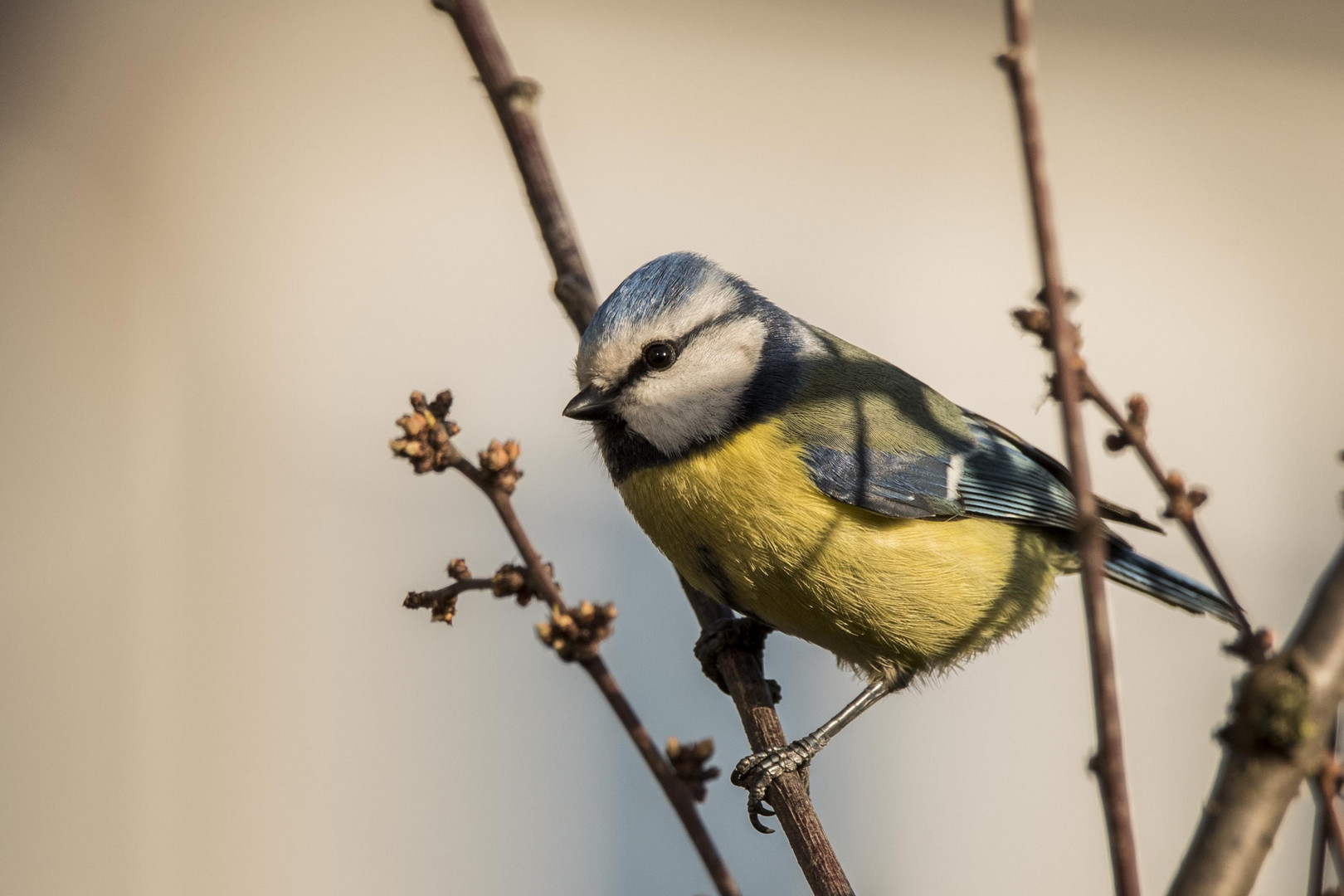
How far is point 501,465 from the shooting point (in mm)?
1277

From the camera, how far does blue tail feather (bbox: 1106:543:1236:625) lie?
7.00 feet

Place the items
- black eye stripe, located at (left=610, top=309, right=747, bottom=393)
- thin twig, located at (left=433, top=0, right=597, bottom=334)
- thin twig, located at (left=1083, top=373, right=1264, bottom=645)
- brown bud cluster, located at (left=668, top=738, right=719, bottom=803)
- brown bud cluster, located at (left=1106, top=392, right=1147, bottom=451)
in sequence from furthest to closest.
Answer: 1. black eye stripe, located at (left=610, top=309, right=747, bottom=393)
2. thin twig, located at (left=433, top=0, right=597, bottom=334)
3. brown bud cluster, located at (left=668, top=738, right=719, bottom=803)
4. brown bud cluster, located at (left=1106, top=392, right=1147, bottom=451)
5. thin twig, located at (left=1083, top=373, right=1264, bottom=645)

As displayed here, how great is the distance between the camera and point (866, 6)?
4.40 metres

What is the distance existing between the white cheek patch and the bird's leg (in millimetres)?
470

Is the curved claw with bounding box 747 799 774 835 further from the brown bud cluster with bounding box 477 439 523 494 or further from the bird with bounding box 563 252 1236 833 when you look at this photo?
the brown bud cluster with bounding box 477 439 523 494

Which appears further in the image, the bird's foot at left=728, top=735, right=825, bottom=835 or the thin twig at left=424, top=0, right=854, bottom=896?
the bird's foot at left=728, top=735, right=825, bottom=835

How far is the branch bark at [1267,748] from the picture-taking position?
0.53 metres

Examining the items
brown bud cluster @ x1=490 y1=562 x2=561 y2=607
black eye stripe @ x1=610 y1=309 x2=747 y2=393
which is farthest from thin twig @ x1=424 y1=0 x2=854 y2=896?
brown bud cluster @ x1=490 y1=562 x2=561 y2=607

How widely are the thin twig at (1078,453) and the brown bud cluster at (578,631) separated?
2.43 ft

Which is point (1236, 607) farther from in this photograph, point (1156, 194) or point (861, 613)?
point (1156, 194)

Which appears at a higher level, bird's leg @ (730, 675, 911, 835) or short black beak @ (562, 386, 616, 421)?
short black beak @ (562, 386, 616, 421)

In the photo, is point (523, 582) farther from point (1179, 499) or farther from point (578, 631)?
point (1179, 499)

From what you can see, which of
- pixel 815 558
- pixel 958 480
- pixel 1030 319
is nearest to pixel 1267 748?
pixel 1030 319

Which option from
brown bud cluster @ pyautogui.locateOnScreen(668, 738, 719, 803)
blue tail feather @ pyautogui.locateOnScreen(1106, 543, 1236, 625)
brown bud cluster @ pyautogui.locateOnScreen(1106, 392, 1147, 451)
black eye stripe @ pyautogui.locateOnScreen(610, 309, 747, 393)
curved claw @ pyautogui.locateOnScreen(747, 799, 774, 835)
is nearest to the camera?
brown bud cluster @ pyautogui.locateOnScreen(1106, 392, 1147, 451)
